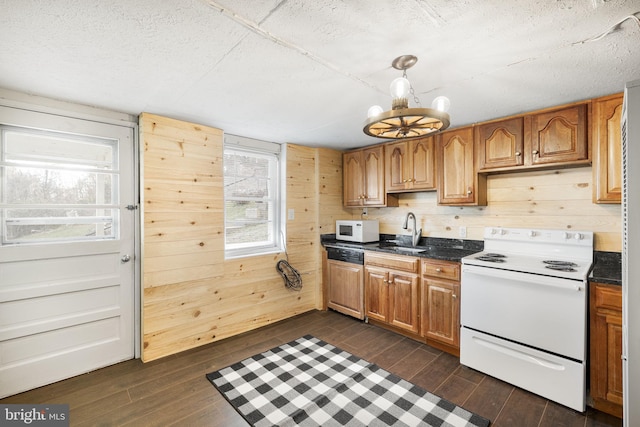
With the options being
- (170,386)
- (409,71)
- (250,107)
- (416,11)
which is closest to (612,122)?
(409,71)

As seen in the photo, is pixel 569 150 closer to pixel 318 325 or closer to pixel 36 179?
pixel 318 325

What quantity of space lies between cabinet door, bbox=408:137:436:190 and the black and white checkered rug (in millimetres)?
1883

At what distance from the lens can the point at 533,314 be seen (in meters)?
2.10

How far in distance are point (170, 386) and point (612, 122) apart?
12.3 ft

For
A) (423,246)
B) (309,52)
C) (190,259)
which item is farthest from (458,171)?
(190,259)

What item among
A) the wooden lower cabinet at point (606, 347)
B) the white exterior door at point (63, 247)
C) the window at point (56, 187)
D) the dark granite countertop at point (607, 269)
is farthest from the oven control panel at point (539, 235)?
the window at point (56, 187)

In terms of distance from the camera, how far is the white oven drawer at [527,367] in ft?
6.36

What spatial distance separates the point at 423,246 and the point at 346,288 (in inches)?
41.1

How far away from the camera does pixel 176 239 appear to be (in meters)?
2.70

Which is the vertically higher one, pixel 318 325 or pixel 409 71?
pixel 409 71

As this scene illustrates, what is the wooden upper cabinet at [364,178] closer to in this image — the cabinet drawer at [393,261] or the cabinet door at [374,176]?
the cabinet door at [374,176]

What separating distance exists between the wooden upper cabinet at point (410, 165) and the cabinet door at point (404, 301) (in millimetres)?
997

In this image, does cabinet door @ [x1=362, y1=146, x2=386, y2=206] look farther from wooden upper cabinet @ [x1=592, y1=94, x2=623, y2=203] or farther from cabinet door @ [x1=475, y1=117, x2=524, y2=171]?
wooden upper cabinet @ [x1=592, y1=94, x2=623, y2=203]

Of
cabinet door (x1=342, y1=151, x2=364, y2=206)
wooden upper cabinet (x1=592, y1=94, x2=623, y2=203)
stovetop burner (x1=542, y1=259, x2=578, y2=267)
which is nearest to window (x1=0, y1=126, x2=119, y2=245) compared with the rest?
cabinet door (x1=342, y1=151, x2=364, y2=206)
